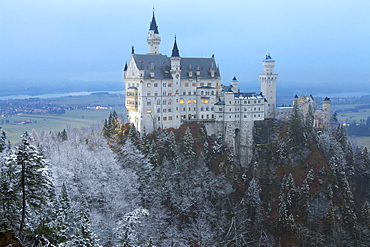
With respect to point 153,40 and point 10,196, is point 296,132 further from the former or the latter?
point 10,196

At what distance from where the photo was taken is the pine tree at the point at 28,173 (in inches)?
1431

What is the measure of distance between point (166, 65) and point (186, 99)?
9.72m

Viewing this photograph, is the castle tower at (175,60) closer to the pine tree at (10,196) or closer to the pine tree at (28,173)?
the pine tree at (28,173)

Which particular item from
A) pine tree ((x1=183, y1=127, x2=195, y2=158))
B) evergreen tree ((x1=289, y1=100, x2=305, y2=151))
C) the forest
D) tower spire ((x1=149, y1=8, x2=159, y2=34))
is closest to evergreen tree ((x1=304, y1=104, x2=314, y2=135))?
the forest

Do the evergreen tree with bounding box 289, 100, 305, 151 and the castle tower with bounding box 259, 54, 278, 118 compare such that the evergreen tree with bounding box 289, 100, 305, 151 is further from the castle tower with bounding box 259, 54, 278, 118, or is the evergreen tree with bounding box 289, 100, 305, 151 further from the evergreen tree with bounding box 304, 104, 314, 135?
the castle tower with bounding box 259, 54, 278, 118

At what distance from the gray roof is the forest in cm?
1376

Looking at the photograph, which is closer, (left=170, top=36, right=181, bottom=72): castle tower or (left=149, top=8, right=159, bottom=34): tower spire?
(left=170, top=36, right=181, bottom=72): castle tower

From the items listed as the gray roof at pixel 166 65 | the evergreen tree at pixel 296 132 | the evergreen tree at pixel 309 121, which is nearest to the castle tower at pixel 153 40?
the gray roof at pixel 166 65

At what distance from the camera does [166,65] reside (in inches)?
3866

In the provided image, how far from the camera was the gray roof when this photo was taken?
9525cm

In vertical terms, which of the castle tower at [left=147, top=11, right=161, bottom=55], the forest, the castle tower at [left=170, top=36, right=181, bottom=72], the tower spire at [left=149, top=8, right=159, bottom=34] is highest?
the tower spire at [left=149, top=8, right=159, bottom=34]

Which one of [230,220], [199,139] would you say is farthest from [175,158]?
[230,220]

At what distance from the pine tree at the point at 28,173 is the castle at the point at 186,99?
178 ft

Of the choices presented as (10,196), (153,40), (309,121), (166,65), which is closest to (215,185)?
(309,121)
